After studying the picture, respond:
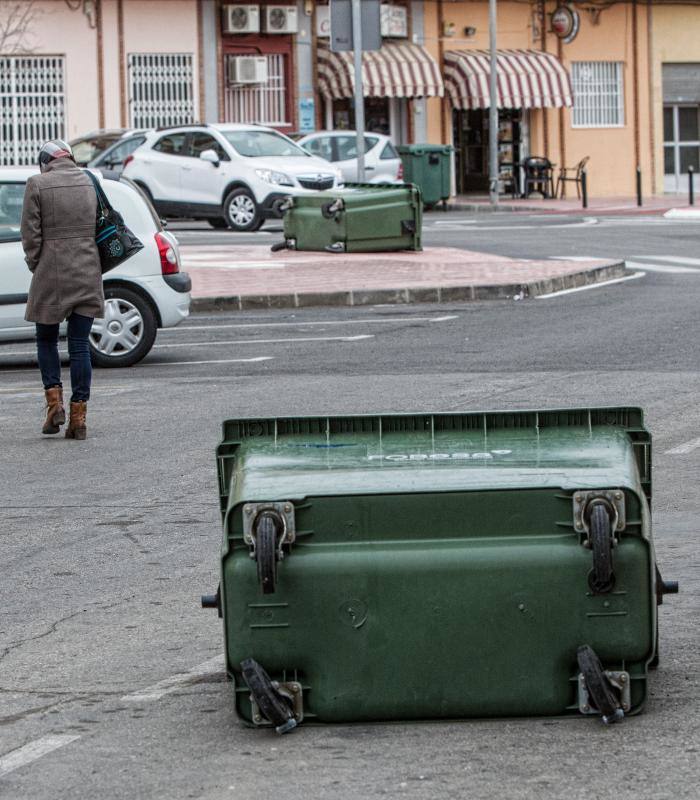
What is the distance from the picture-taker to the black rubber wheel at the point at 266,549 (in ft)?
14.2

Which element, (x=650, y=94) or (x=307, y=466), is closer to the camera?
(x=307, y=466)

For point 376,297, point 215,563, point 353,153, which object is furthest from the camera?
point 353,153

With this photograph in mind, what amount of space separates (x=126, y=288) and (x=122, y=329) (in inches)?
11.9

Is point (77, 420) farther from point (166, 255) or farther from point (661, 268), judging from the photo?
point (661, 268)

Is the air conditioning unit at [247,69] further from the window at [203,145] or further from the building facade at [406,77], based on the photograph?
the window at [203,145]

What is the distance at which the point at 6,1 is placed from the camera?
38.5m

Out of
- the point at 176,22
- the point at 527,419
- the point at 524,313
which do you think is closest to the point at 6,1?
the point at 176,22

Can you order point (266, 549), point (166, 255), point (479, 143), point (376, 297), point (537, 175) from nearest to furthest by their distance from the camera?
point (266, 549)
point (166, 255)
point (376, 297)
point (537, 175)
point (479, 143)

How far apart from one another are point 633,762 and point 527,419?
1.10 meters

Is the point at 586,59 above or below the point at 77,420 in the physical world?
above

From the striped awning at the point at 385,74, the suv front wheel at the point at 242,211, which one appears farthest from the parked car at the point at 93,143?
the striped awning at the point at 385,74

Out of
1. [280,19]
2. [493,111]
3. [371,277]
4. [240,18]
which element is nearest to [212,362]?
[371,277]

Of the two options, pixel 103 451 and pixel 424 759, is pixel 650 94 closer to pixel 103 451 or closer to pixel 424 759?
pixel 103 451

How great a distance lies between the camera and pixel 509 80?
137 feet
